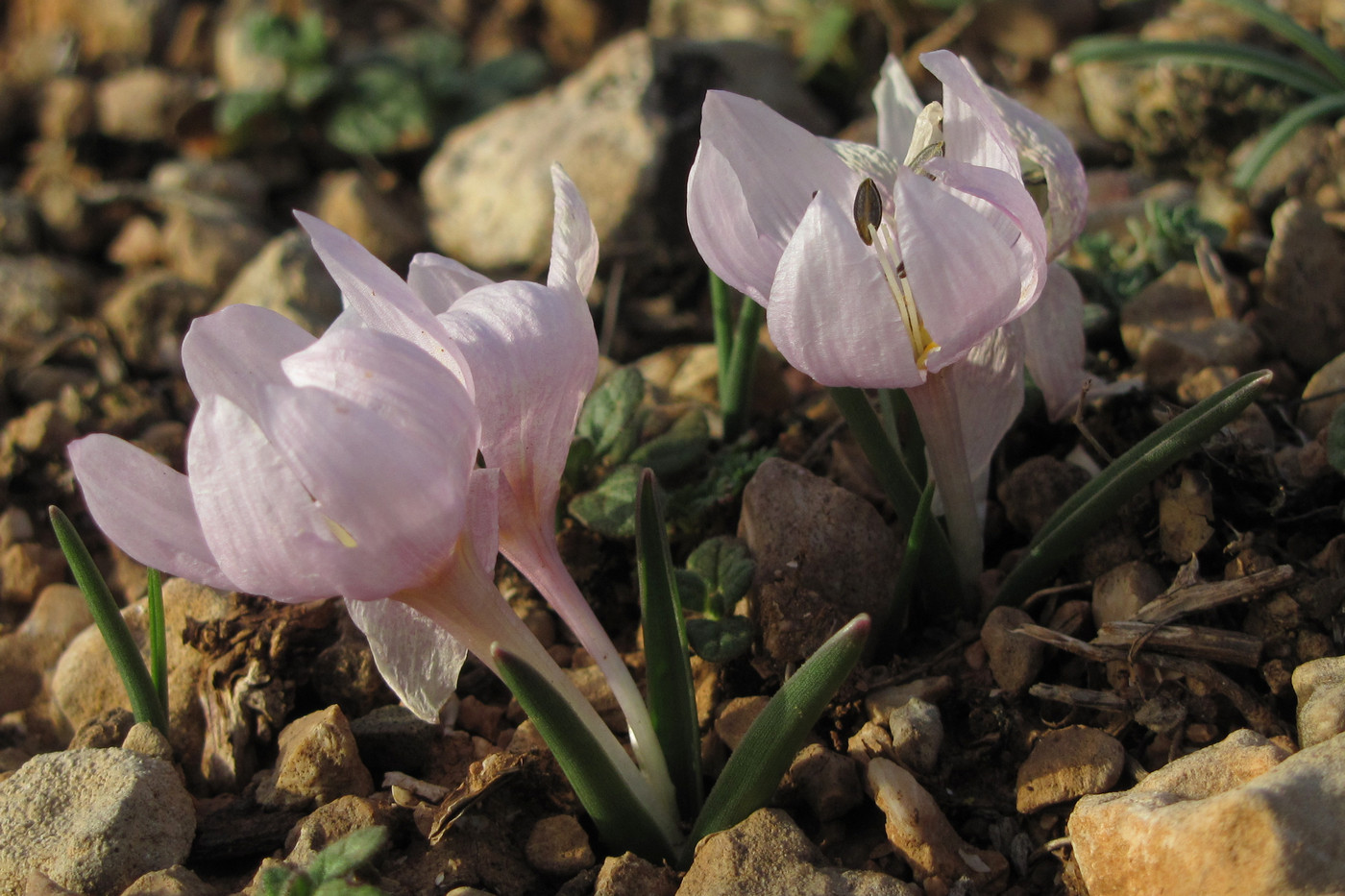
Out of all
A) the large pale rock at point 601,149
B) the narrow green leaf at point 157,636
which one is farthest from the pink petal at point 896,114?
the large pale rock at point 601,149

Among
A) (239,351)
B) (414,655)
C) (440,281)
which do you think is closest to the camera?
(239,351)

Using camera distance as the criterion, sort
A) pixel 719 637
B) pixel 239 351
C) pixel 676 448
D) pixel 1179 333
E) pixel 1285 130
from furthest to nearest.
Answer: pixel 1285 130 → pixel 1179 333 → pixel 676 448 → pixel 719 637 → pixel 239 351

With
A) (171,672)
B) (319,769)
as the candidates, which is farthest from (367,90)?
(319,769)

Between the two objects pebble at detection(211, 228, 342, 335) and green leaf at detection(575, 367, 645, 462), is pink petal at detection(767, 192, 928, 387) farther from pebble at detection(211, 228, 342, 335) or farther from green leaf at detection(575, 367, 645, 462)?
pebble at detection(211, 228, 342, 335)

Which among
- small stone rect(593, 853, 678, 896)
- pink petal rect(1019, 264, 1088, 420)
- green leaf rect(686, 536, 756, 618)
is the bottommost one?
small stone rect(593, 853, 678, 896)

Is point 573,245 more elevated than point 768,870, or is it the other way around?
point 573,245

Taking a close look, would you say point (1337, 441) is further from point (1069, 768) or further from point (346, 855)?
point (346, 855)

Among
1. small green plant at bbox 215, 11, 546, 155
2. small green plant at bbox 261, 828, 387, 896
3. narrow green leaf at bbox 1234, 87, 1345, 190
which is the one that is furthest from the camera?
small green plant at bbox 215, 11, 546, 155

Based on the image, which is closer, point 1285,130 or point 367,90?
point 1285,130

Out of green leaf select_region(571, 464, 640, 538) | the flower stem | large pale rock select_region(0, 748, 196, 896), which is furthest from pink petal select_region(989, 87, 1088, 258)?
large pale rock select_region(0, 748, 196, 896)
